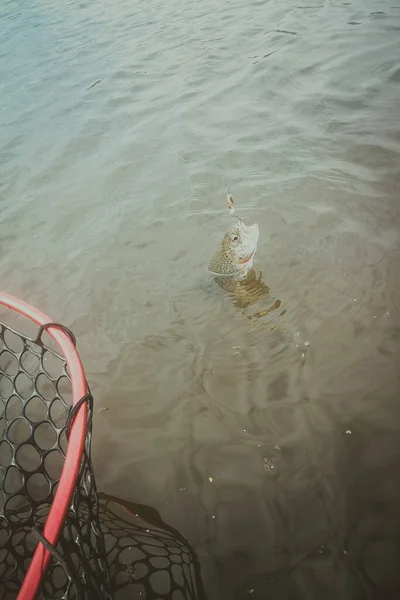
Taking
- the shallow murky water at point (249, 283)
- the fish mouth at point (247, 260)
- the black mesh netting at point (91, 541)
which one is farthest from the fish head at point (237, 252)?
the black mesh netting at point (91, 541)

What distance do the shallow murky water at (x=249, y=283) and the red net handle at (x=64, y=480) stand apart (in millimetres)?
1350

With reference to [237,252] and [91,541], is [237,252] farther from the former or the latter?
[91,541]

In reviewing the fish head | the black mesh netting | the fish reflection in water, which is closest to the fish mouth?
the fish head

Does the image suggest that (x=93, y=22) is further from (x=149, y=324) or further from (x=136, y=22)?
(x=149, y=324)

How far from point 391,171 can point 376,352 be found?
10.1 ft

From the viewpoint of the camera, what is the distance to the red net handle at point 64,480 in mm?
1608

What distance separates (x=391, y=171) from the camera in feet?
17.9

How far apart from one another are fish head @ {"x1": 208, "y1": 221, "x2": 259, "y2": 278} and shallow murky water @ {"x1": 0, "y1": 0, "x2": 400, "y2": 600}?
0.22m

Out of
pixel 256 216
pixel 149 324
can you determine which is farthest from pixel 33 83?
pixel 149 324

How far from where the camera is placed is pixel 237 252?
14.4ft

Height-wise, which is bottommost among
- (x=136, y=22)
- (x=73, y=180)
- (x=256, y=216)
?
(x=256, y=216)

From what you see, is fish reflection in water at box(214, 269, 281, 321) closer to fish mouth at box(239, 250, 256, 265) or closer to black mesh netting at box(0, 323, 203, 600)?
fish mouth at box(239, 250, 256, 265)

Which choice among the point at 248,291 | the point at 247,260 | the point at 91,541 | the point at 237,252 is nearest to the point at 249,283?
the point at 248,291

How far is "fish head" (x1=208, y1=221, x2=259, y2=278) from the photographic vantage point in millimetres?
4289
